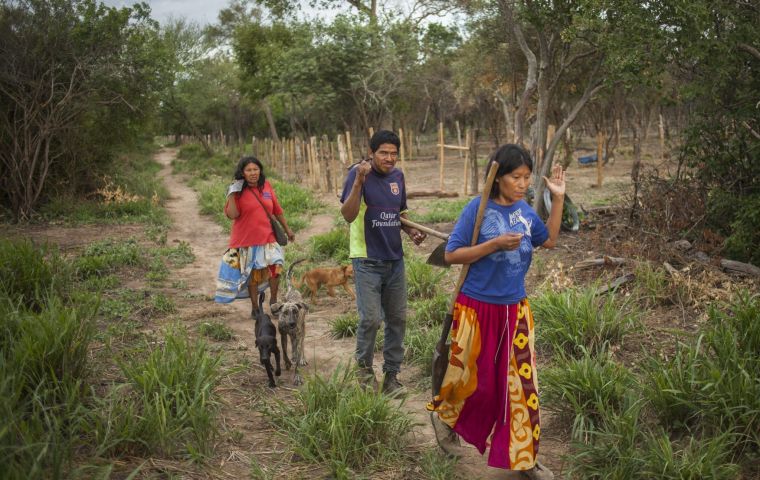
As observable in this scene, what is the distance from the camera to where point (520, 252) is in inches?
121

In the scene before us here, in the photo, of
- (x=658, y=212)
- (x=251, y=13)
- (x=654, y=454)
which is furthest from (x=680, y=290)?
(x=251, y=13)

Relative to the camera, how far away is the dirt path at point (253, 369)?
3432 mm

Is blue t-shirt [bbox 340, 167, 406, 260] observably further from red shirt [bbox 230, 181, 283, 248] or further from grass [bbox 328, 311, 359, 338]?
red shirt [bbox 230, 181, 283, 248]

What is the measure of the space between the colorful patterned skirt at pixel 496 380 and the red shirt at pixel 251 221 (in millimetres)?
3094

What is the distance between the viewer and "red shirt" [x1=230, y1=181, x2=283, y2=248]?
5828 millimetres

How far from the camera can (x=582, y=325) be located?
4672 millimetres

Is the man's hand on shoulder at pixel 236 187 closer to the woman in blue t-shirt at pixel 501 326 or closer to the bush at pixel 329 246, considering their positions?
the woman in blue t-shirt at pixel 501 326

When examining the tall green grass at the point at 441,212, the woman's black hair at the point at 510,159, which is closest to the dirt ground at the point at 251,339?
the tall green grass at the point at 441,212

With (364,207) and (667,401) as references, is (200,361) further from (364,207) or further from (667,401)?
(667,401)

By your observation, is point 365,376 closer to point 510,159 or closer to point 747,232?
point 510,159

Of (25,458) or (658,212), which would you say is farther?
(658,212)

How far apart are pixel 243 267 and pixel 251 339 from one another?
0.69 m

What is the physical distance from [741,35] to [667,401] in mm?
4183

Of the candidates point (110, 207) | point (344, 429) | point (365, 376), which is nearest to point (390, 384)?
point (365, 376)
